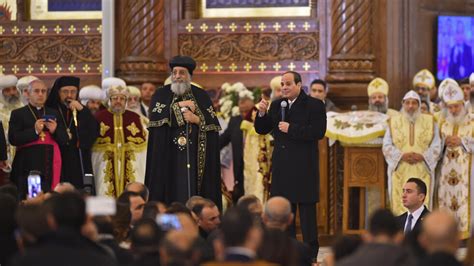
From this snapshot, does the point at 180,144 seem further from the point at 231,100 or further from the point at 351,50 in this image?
the point at 351,50

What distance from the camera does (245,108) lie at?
56.3 feet

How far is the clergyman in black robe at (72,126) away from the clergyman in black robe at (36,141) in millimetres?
127

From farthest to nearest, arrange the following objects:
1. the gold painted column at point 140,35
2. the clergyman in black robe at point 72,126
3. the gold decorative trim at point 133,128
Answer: the gold painted column at point 140,35 → the gold decorative trim at point 133,128 → the clergyman in black robe at point 72,126

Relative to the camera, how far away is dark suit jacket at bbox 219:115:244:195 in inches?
672

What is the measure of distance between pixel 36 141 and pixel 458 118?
505 cm

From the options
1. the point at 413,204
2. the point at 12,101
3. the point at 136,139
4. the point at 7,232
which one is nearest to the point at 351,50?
the point at 136,139

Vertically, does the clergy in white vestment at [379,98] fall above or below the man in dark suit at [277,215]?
above

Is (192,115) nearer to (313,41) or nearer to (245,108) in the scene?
(245,108)

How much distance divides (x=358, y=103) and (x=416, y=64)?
44.9 inches

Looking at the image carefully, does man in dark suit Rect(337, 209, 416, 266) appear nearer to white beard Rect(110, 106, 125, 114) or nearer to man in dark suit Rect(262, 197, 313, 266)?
man in dark suit Rect(262, 197, 313, 266)

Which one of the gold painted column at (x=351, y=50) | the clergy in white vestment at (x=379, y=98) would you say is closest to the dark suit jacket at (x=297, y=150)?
the clergy in white vestment at (x=379, y=98)

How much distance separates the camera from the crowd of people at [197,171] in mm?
7266

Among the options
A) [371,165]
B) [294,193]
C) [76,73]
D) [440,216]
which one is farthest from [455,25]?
[440,216]

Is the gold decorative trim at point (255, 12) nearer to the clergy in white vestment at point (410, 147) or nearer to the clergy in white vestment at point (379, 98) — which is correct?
the clergy in white vestment at point (379, 98)
